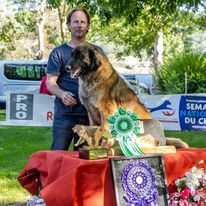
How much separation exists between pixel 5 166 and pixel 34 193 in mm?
4894

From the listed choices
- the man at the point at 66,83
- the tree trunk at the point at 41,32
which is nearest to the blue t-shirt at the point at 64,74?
the man at the point at 66,83

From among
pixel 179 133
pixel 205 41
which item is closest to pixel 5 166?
Answer: pixel 179 133

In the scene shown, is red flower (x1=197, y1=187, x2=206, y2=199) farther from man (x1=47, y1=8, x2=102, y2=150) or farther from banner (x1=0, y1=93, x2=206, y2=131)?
banner (x1=0, y1=93, x2=206, y2=131)

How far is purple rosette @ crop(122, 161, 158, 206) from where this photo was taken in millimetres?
3537

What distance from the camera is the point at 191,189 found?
3.78m

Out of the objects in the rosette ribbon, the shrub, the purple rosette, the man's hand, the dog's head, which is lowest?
the rosette ribbon

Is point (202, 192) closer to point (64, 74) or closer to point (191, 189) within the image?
point (191, 189)

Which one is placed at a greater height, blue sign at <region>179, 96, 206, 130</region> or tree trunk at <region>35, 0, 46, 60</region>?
tree trunk at <region>35, 0, 46, 60</region>

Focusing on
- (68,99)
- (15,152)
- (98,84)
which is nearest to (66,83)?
(68,99)

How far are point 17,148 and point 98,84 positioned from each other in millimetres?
7784

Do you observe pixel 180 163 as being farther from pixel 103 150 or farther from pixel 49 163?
pixel 49 163

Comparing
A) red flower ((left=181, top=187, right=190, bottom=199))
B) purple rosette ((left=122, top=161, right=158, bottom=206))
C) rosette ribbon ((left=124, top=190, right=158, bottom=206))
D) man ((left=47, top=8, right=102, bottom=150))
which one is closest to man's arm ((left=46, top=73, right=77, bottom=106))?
man ((left=47, top=8, right=102, bottom=150))

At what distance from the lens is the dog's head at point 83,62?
3727 mm

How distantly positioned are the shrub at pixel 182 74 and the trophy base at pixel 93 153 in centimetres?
1192
